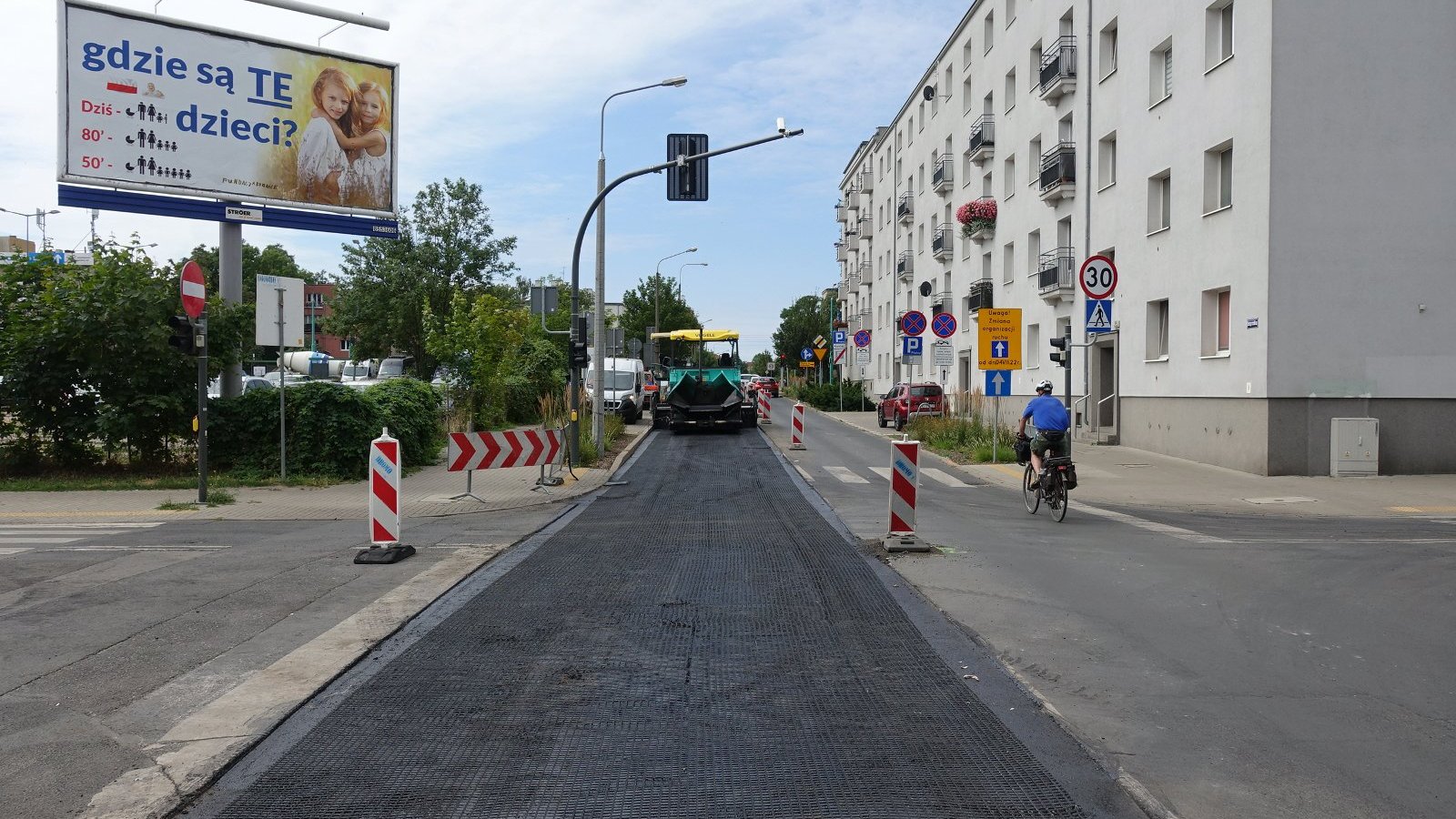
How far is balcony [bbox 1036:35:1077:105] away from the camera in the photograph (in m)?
29.6

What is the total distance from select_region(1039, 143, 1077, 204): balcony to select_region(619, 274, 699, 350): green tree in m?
47.0

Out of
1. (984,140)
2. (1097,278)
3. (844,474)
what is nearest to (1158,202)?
(1097,278)

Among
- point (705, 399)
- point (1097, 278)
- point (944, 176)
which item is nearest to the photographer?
point (1097, 278)

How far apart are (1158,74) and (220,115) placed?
1966 cm

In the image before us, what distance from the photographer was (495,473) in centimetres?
1981

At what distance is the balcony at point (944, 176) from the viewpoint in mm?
44281

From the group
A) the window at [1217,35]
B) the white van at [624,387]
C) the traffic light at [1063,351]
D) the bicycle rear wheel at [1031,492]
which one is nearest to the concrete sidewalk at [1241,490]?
the bicycle rear wheel at [1031,492]

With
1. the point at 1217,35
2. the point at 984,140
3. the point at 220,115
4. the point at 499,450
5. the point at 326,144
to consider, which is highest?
the point at 984,140

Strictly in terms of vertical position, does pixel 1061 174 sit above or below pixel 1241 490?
above

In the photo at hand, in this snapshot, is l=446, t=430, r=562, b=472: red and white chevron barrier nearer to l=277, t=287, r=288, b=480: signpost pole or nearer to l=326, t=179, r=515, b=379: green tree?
l=277, t=287, r=288, b=480: signpost pole

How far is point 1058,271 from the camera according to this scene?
1195 inches

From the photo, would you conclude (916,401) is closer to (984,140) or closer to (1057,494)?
(984,140)

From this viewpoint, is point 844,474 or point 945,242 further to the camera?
point 945,242

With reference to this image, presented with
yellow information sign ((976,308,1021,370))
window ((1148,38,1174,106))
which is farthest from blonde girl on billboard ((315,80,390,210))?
window ((1148,38,1174,106))
